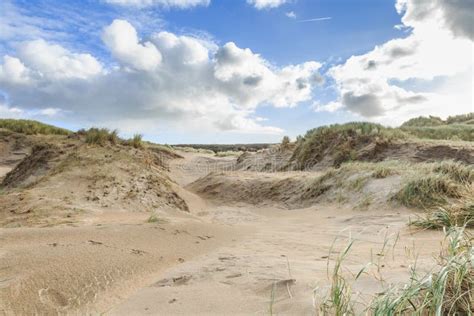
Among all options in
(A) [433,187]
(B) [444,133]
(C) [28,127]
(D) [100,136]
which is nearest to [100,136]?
(D) [100,136]

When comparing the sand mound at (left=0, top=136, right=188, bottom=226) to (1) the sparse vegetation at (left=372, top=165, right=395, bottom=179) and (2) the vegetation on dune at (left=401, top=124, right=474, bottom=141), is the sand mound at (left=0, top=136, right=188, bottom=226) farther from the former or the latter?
(2) the vegetation on dune at (left=401, top=124, right=474, bottom=141)

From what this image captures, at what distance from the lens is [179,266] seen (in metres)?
3.10

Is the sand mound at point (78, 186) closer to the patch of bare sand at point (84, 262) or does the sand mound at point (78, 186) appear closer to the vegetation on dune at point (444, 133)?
the patch of bare sand at point (84, 262)

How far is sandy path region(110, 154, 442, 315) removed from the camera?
6.75 feet

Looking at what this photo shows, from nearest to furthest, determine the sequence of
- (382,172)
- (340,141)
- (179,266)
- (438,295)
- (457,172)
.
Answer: (438,295), (179,266), (457,172), (382,172), (340,141)

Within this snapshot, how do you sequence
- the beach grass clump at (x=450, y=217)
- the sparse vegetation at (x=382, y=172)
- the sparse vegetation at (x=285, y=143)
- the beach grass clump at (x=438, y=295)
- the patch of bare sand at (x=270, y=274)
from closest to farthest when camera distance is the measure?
the beach grass clump at (x=438, y=295), the patch of bare sand at (x=270, y=274), the beach grass clump at (x=450, y=217), the sparse vegetation at (x=382, y=172), the sparse vegetation at (x=285, y=143)

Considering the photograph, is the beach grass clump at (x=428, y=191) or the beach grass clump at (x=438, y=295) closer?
the beach grass clump at (x=438, y=295)

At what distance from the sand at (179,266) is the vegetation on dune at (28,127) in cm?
1374

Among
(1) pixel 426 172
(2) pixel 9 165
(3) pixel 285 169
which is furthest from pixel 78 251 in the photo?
(2) pixel 9 165

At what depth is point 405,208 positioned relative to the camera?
5.74 m

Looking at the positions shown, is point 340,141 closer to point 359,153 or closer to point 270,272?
point 359,153

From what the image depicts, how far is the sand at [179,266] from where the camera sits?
2.15 m

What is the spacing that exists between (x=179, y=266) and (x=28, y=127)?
1626 centimetres

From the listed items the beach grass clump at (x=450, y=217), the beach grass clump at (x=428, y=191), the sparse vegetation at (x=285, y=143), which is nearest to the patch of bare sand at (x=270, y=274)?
the beach grass clump at (x=450, y=217)
